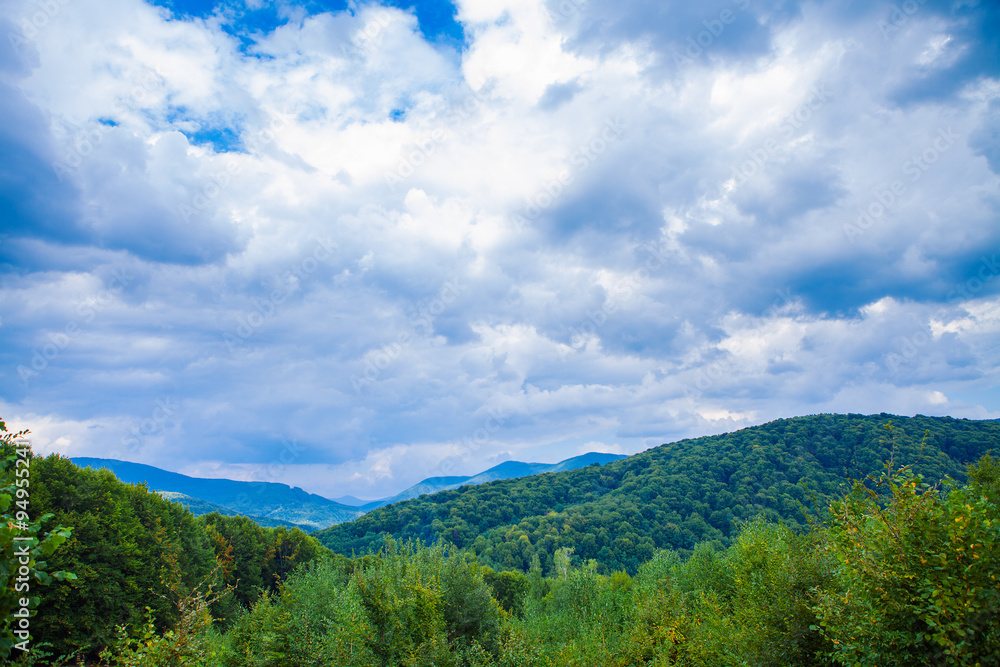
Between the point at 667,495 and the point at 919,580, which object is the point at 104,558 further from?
the point at 667,495

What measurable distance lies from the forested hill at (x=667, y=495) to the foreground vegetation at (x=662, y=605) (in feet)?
217

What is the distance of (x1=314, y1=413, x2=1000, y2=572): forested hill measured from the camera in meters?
112

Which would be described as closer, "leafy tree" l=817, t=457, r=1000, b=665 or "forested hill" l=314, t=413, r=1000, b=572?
"leafy tree" l=817, t=457, r=1000, b=665

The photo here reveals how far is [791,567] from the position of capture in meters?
15.9

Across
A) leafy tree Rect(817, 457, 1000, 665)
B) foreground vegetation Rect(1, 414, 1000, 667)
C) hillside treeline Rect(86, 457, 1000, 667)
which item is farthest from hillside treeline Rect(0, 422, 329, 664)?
leafy tree Rect(817, 457, 1000, 665)

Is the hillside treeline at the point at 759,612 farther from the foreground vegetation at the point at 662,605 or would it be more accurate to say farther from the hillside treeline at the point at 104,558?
the hillside treeline at the point at 104,558

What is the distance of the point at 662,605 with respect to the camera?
2662 cm

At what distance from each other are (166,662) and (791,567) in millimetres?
18893

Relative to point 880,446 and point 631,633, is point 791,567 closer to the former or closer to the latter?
point 631,633

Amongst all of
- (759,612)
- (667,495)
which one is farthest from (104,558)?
(667,495)

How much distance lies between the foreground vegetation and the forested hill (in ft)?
217

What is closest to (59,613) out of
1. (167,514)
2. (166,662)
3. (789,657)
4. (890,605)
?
(167,514)

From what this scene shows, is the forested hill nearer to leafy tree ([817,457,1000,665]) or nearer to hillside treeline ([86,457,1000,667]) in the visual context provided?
hillside treeline ([86,457,1000,667])

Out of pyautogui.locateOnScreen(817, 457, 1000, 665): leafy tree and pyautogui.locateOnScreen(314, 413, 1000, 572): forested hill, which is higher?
pyautogui.locateOnScreen(817, 457, 1000, 665): leafy tree
